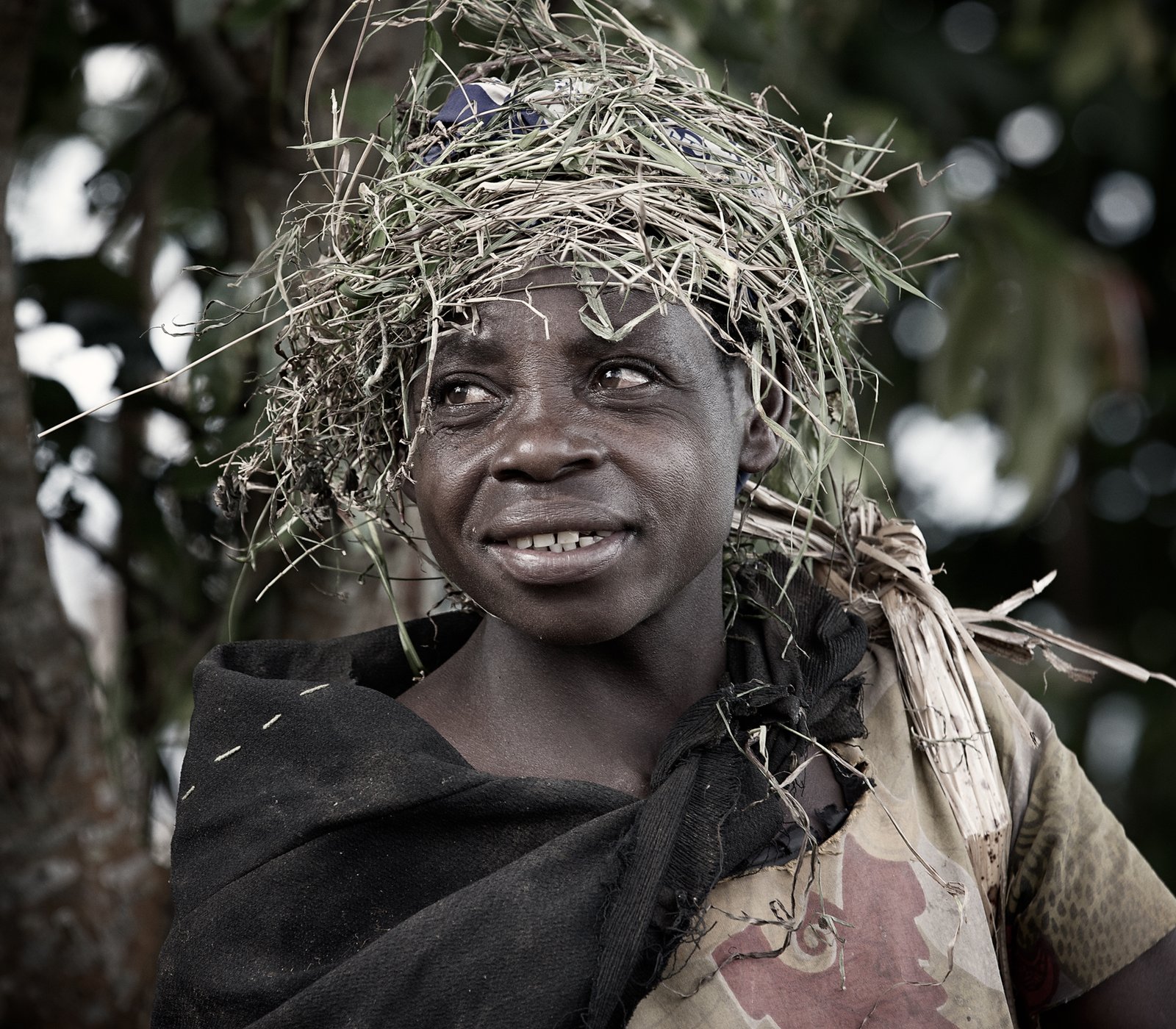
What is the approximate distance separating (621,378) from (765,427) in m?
0.25

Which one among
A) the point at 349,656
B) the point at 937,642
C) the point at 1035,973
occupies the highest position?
the point at 937,642

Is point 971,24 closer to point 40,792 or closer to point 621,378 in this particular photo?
point 621,378

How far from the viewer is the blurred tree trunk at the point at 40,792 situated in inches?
74.2

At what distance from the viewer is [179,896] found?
1.35 meters

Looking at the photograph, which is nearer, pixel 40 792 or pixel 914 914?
pixel 914 914

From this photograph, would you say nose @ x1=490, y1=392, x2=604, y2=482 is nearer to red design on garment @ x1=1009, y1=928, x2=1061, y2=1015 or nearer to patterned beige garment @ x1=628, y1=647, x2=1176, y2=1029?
patterned beige garment @ x1=628, y1=647, x2=1176, y2=1029

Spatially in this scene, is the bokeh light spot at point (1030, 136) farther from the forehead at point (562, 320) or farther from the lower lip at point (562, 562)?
the lower lip at point (562, 562)

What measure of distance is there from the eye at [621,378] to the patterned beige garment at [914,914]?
0.50 meters

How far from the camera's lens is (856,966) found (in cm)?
134

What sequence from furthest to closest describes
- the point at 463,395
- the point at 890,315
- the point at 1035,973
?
the point at 890,315, the point at 1035,973, the point at 463,395

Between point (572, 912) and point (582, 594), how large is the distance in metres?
0.31

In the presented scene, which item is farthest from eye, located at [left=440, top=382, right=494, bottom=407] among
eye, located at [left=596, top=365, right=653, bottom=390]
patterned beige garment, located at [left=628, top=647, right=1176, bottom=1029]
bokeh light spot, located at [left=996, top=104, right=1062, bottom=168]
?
bokeh light spot, located at [left=996, top=104, right=1062, bottom=168]

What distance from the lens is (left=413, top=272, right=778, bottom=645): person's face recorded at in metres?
1.32

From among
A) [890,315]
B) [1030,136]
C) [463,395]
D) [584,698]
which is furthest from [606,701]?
[1030,136]
